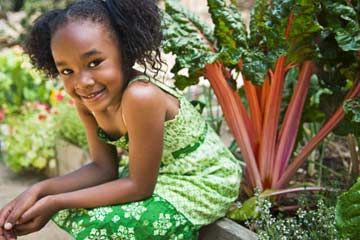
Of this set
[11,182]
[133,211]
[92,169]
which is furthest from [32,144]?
[133,211]

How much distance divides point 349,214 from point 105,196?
747 millimetres

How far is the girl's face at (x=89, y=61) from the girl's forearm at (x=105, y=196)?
25 cm

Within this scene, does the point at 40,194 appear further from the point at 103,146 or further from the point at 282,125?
the point at 282,125

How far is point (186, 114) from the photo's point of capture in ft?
7.11

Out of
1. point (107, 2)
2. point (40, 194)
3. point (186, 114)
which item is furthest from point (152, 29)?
point (40, 194)

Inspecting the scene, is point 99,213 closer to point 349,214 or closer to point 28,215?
point 28,215

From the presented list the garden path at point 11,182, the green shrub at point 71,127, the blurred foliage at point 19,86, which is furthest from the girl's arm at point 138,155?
the blurred foliage at point 19,86

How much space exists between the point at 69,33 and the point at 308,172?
58.6 inches

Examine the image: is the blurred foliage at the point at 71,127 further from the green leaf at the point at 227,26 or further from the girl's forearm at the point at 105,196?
the girl's forearm at the point at 105,196

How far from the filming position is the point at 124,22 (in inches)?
77.4

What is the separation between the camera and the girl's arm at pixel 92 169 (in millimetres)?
2197

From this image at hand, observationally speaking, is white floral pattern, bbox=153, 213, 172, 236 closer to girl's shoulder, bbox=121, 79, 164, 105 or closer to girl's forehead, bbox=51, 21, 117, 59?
girl's shoulder, bbox=121, 79, 164, 105

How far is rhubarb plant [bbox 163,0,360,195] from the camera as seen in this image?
2240 millimetres

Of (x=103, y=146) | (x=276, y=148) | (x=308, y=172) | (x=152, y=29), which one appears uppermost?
(x=152, y=29)
